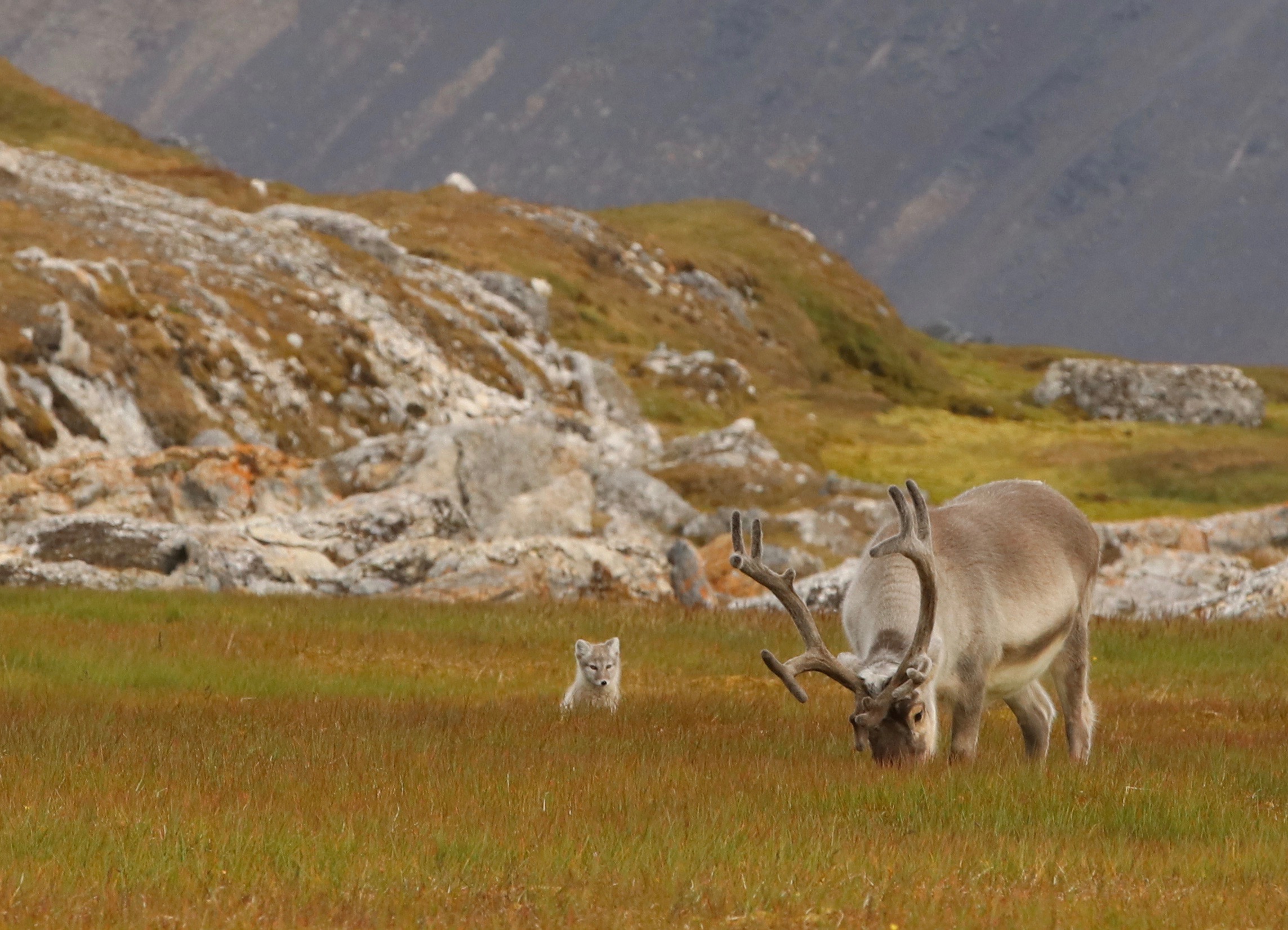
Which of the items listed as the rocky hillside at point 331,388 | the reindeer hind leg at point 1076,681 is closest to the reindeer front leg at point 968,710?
the reindeer hind leg at point 1076,681

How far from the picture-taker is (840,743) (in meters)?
13.5

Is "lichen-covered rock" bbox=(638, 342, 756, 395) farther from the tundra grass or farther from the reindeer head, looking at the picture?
the reindeer head

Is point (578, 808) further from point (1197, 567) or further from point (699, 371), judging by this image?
point (699, 371)

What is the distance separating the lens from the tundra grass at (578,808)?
25.1 ft

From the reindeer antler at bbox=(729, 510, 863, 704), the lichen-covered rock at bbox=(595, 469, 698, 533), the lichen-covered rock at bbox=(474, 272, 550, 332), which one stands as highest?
the lichen-covered rock at bbox=(474, 272, 550, 332)

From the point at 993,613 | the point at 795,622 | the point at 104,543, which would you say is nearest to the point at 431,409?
the point at 104,543

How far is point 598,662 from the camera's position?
16.1 meters

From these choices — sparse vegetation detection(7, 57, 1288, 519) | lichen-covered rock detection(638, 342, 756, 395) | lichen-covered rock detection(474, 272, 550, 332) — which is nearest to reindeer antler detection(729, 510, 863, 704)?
sparse vegetation detection(7, 57, 1288, 519)

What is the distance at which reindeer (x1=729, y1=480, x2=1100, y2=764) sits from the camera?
1109cm

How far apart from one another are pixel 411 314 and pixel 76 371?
24.7 m

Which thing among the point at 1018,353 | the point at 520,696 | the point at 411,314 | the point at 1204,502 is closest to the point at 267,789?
the point at 520,696

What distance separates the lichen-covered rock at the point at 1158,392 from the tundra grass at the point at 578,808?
9705 cm

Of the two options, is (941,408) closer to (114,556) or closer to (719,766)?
(114,556)

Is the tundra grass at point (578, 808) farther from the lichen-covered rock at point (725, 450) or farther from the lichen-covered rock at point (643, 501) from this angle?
the lichen-covered rock at point (725, 450)
